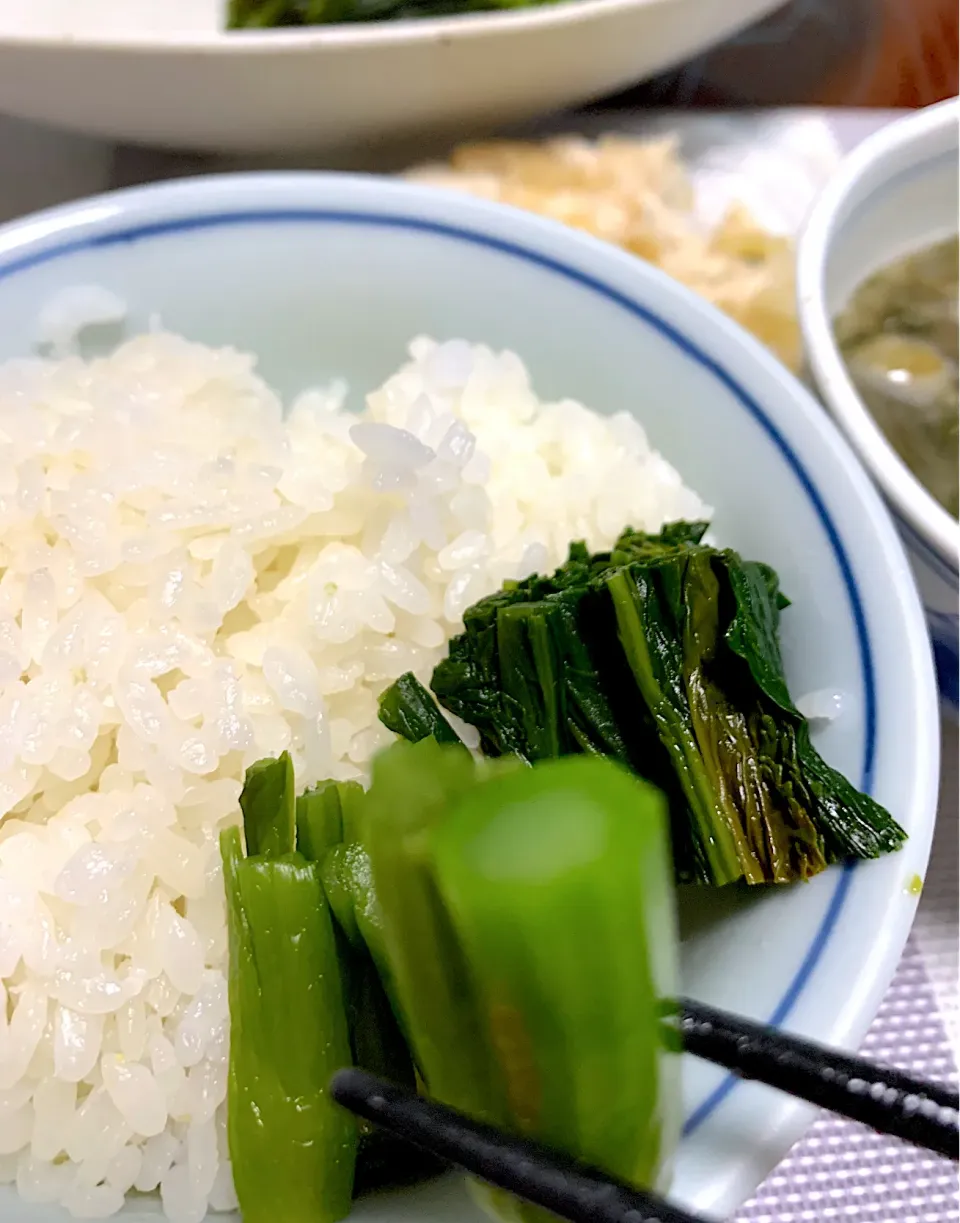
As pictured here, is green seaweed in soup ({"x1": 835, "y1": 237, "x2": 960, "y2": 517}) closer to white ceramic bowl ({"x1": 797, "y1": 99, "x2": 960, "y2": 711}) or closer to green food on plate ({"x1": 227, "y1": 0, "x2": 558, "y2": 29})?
white ceramic bowl ({"x1": 797, "y1": 99, "x2": 960, "y2": 711})

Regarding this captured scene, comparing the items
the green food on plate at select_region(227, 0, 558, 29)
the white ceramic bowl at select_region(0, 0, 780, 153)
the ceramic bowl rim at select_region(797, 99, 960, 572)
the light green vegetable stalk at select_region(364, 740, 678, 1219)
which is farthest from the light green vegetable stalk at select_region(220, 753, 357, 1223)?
the green food on plate at select_region(227, 0, 558, 29)

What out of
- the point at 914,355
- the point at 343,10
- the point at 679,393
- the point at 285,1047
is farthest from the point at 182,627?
the point at 343,10

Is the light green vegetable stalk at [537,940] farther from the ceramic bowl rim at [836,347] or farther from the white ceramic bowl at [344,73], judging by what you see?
the white ceramic bowl at [344,73]

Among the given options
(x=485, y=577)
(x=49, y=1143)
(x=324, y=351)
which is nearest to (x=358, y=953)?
(x=49, y=1143)

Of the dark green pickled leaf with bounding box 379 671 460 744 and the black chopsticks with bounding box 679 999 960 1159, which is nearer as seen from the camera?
the black chopsticks with bounding box 679 999 960 1159

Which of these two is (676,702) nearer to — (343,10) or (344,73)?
(344,73)

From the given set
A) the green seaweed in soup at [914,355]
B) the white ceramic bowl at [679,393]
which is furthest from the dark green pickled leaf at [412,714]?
the green seaweed in soup at [914,355]
